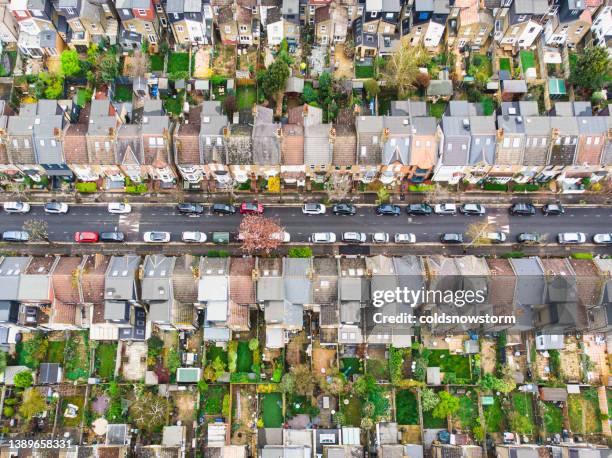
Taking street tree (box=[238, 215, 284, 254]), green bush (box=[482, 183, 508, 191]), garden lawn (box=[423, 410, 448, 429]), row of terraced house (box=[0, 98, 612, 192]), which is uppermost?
row of terraced house (box=[0, 98, 612, 192])

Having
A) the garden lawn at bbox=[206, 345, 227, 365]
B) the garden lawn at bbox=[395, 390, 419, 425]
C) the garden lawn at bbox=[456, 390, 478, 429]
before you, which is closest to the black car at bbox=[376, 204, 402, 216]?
the garden lawn at bbox=[395, 390, 419, 425]

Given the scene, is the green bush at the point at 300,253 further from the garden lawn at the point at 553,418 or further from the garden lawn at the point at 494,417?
the garden lawn at the point at 553,418

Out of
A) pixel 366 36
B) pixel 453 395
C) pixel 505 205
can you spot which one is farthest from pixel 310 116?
pixel 453 395

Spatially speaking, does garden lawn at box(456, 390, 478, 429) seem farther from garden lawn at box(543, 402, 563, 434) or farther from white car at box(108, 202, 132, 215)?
white car at box(108, 202, 132, 215)

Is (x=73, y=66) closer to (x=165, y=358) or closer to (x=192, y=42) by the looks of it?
(x=192, y=42)

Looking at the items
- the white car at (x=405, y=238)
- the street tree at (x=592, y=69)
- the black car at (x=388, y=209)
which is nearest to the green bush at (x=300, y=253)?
the black car at (x=388, y=209)

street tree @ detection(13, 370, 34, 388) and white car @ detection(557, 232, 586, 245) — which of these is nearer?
street tree @ detection(13, 370, 34, 388)

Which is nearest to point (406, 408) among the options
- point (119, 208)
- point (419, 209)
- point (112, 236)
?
point (419, 209)
